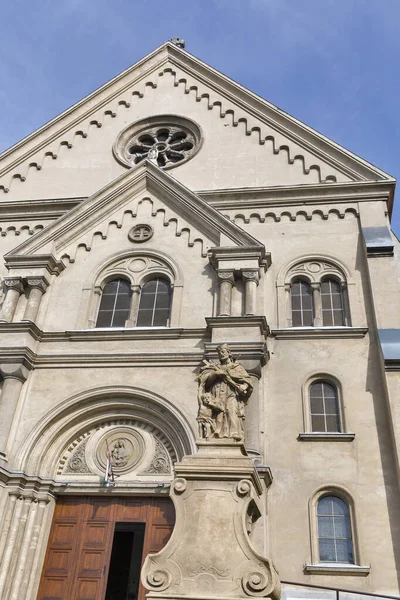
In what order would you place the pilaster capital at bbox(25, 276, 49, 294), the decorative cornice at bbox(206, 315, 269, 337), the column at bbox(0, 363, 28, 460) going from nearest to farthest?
the column at bbox(0, 363, 28, 460) < the decorative cornice at bbox(206, 315, 269, 337) < the pilaster capital at bbox(25, 276, 49, 294)

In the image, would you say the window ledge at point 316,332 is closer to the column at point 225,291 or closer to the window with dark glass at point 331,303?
the window with dark glass at point 331,303

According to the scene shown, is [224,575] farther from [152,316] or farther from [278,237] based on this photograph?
[278,237]

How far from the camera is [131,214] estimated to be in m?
18.5

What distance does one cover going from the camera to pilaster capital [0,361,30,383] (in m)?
14.8

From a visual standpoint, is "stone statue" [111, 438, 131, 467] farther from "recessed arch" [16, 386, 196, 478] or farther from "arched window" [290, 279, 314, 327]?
"arched window" [290, 279, 314, 327]

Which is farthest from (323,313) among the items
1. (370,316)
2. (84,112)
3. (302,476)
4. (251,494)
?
(84,112)

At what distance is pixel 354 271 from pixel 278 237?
265cm

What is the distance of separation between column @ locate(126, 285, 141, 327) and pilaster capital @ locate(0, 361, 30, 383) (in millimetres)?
3083

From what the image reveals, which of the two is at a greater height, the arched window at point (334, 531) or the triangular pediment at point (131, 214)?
the triangular pediment at point (131, 214)

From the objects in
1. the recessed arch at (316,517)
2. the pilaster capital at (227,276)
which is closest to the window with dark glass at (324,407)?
the recessed arch at (316,517)

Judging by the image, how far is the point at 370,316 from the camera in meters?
15.4

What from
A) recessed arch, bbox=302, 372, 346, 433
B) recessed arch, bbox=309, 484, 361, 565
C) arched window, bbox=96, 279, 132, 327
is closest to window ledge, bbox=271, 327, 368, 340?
recessed arch, bbox=302, 372, 346, 433

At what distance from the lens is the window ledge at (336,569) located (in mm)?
11727

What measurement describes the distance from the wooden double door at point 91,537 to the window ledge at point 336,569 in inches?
128
